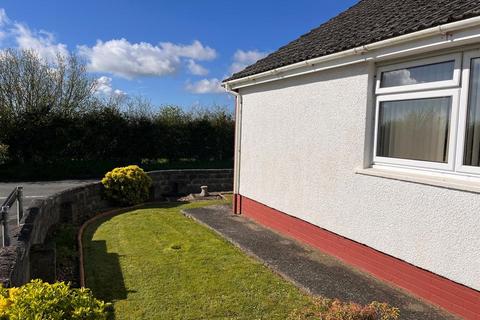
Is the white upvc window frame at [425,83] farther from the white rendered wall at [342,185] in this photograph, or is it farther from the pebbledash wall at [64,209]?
the pebbledash wall at [64,209]

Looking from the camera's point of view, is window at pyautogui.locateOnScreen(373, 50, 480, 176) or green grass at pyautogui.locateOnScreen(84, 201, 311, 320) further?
green grass at pyautogui.locateOnScreen(84, 201, 311, 320)

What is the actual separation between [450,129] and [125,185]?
9895 millimetres

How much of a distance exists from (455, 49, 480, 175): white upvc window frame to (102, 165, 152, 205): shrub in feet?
32.5

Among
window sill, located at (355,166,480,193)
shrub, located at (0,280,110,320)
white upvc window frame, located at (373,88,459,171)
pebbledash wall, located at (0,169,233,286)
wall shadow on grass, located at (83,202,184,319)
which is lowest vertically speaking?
wall shadow on grass, located at (83,202,184,319)

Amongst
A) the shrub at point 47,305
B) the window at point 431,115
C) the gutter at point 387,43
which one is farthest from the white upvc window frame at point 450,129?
the shrub at point 47,305

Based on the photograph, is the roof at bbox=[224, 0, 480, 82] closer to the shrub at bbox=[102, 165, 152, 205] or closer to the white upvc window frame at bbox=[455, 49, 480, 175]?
the white upvc window frame at bbox=[455, 49, 480, 175]

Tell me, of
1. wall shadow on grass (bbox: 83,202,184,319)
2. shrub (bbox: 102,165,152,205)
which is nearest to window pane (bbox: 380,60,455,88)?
wall shadow on grass (bbox: 83,202,184,319)

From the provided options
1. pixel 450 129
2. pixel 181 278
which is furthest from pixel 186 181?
pixel 450 129

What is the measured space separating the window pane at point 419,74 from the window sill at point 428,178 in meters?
1.24

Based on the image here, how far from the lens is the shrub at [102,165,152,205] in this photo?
12.0 m

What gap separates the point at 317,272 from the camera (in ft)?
19.2

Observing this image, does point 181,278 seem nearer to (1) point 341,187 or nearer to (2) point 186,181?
(1) point 341,187

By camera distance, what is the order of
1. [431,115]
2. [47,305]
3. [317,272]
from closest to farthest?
[47,305], [431,115], [317,272]

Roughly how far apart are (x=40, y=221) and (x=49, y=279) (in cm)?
174
